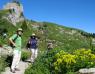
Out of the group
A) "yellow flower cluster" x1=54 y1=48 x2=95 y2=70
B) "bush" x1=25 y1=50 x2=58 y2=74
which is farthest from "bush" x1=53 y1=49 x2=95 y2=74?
"bush" x1=25 y1=50 x2=58 y2=74

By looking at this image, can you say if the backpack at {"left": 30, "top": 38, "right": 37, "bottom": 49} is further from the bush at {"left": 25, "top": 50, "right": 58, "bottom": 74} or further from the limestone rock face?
the limestone rock face

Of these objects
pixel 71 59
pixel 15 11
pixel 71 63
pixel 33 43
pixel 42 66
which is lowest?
pixel 42 66

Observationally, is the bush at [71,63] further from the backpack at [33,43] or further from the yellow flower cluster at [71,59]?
the backpack at [33,43]

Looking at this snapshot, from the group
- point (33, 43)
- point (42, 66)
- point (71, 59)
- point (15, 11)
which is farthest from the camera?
point (15, 11)

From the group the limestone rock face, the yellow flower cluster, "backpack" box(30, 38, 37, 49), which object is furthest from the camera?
the limestone rock face

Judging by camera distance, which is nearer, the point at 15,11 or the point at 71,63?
the point at 71,63

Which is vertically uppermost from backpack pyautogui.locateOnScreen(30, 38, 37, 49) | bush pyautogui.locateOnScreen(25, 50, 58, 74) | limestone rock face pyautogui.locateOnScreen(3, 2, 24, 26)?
limestone rock face pyautogui.locateOnScreen(3, 2, 24, 26)

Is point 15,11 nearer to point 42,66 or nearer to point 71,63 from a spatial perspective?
point 42,66

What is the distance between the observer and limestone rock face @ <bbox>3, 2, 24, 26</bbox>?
113 meters

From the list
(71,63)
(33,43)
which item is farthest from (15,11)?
(71,63)

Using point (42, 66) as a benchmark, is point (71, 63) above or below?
above

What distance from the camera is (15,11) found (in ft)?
394

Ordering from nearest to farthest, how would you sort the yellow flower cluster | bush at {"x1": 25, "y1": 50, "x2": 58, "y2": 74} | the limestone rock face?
the yellow flower cluster → bush at {"x1": 25, "y1": 50, "x2": 58, "y2": 74} → the limestone rock face

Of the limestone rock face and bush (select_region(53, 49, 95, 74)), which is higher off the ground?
the limestone rock face
